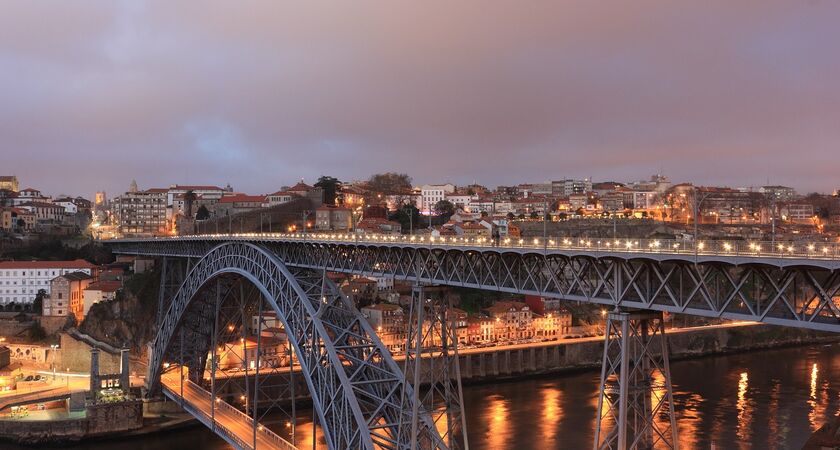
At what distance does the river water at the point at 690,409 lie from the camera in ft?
122

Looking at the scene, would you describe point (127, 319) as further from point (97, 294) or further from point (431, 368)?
point (431, 368)

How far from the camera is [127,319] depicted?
188 ft

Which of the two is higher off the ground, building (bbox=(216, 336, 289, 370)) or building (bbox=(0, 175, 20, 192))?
building (bbox=(0, 175, 20, 192))

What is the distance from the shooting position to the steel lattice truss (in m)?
12.3

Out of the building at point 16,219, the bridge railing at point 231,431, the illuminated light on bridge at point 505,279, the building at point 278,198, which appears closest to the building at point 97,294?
the bridge railing at point 231,431

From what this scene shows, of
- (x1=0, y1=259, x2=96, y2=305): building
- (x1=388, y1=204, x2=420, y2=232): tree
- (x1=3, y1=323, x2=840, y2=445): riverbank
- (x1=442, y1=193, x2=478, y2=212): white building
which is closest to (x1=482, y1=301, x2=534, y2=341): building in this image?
(x1=3, y1=323, x2=840, y2=445): riverbank

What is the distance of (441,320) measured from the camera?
834 inches

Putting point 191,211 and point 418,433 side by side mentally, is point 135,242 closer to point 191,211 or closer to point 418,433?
point 191,211

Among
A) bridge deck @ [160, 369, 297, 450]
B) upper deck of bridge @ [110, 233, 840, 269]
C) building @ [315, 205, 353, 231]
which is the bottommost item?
bridge deck @ [160, 369, 297, 450]

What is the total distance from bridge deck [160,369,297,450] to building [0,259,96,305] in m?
27.5

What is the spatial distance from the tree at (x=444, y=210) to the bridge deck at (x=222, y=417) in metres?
59.0

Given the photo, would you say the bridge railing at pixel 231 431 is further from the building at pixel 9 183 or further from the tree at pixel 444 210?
the building at pixel 9 183

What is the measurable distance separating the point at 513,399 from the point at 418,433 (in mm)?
28004

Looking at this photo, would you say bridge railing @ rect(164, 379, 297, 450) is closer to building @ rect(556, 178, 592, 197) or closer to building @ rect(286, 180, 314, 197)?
building @ rect(286, 180, 314, 197)
